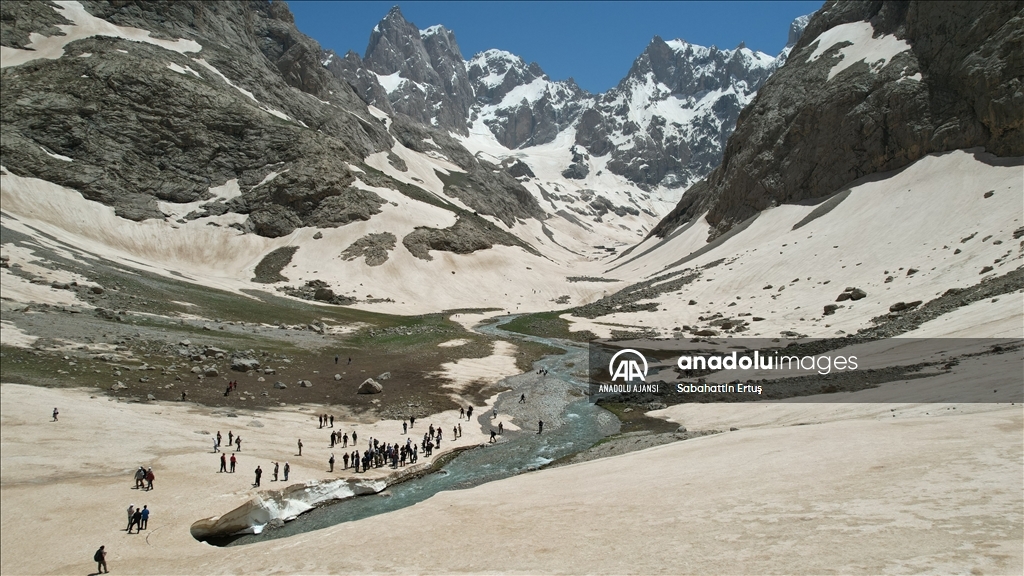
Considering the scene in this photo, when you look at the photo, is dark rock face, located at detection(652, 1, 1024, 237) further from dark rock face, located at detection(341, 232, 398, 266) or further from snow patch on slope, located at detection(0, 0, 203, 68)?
snow patch on slope, located at detection(0, 0, 203, 68)

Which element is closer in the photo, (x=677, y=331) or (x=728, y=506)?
(x=728, y=506)

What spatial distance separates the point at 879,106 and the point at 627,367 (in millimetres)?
90274

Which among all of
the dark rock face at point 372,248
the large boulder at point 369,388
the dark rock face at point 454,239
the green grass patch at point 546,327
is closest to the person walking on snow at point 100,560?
the large boulder at point 369,388

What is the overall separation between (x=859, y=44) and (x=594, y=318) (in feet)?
331

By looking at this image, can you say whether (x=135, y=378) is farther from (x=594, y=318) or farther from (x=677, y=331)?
(x=594, y=318)

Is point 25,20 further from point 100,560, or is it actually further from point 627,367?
point 100,560

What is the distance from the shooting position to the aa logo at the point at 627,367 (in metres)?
57.0

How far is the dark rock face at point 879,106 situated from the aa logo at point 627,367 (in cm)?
7294

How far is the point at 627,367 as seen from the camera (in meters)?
59.8

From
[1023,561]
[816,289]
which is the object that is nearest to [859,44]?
[816,289]

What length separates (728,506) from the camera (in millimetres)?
18172

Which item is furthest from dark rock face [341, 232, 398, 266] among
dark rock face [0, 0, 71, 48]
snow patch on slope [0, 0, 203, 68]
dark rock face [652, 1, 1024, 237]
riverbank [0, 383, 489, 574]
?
dark rock face [0, 0, 71, 48]

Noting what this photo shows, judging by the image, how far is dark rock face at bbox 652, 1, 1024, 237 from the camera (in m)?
88.6

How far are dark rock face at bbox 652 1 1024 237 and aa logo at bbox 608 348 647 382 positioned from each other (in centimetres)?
7294
